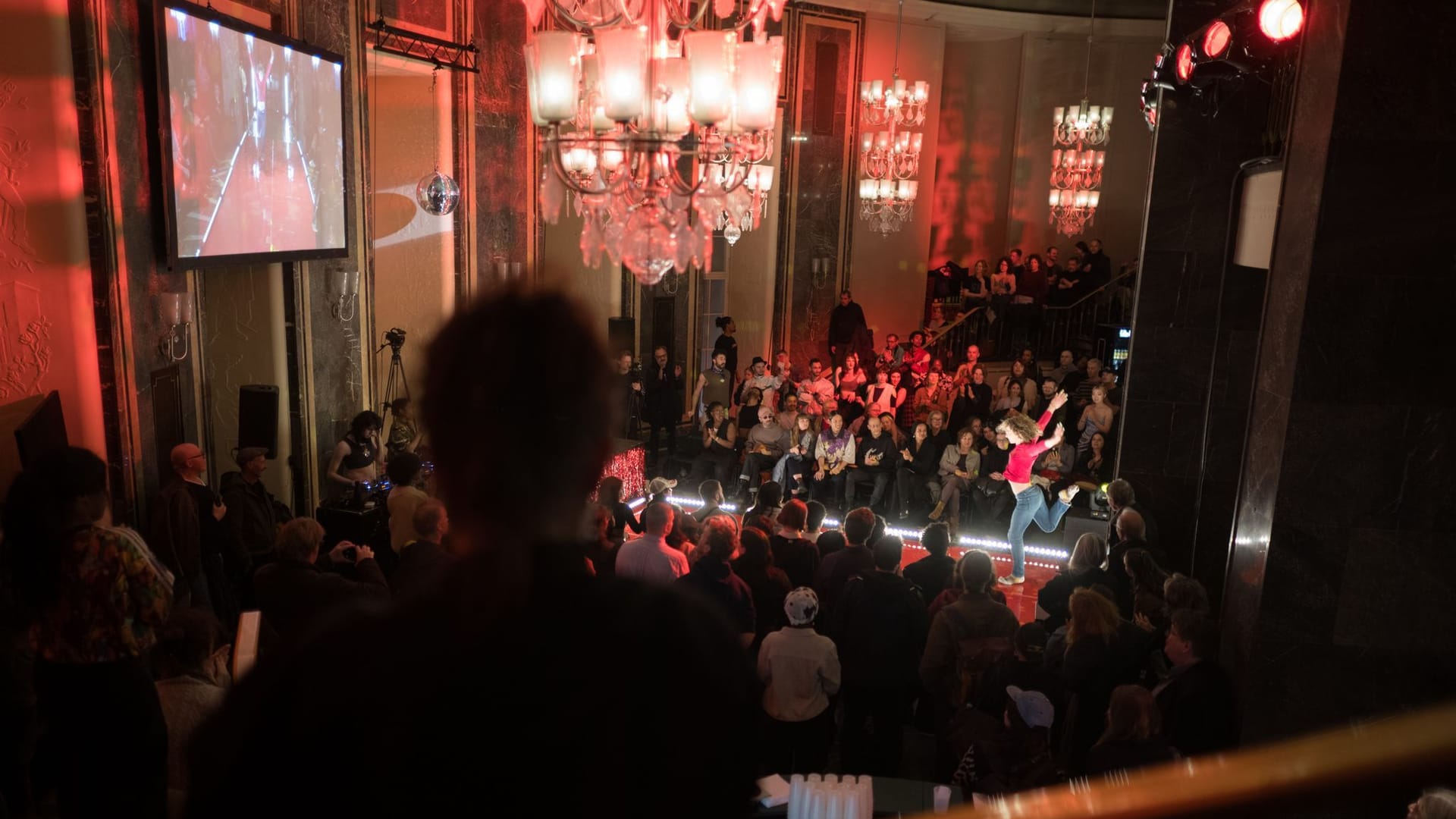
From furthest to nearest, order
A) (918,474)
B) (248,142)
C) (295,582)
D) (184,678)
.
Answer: (918,474) < (248,142) < (295,582) < (184,678)

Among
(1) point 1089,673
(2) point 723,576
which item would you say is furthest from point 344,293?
(1) point 1089,673

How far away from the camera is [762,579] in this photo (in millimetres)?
5211

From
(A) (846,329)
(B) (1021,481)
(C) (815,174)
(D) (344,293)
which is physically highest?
(C) (815,174)

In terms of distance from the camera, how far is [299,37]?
7102mm

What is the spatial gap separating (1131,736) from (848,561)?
1.97 meters

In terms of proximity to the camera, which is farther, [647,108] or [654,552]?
[654,552]

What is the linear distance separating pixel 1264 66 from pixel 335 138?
655 centimetres

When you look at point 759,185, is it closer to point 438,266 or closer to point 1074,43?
point 438,266

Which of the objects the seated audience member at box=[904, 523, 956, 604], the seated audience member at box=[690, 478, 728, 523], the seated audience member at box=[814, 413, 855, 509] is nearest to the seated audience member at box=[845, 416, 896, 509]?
the seated audience member at box=[814, 413, 855, 509]

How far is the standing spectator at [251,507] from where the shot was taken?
5.51 meters

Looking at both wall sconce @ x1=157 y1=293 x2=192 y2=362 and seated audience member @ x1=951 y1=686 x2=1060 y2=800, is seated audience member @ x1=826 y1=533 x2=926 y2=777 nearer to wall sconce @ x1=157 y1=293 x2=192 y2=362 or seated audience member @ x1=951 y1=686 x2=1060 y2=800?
seated audience member @ x1=951 y1=686 x2=1060 y2=800

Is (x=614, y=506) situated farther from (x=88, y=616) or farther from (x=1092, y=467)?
(x=1092, y=467)

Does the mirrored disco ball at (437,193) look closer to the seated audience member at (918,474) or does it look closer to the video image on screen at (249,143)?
the video image on screen at (249,143)

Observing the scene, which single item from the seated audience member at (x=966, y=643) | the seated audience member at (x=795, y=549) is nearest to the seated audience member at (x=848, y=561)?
the seated audience member at (x=795, y=549)
